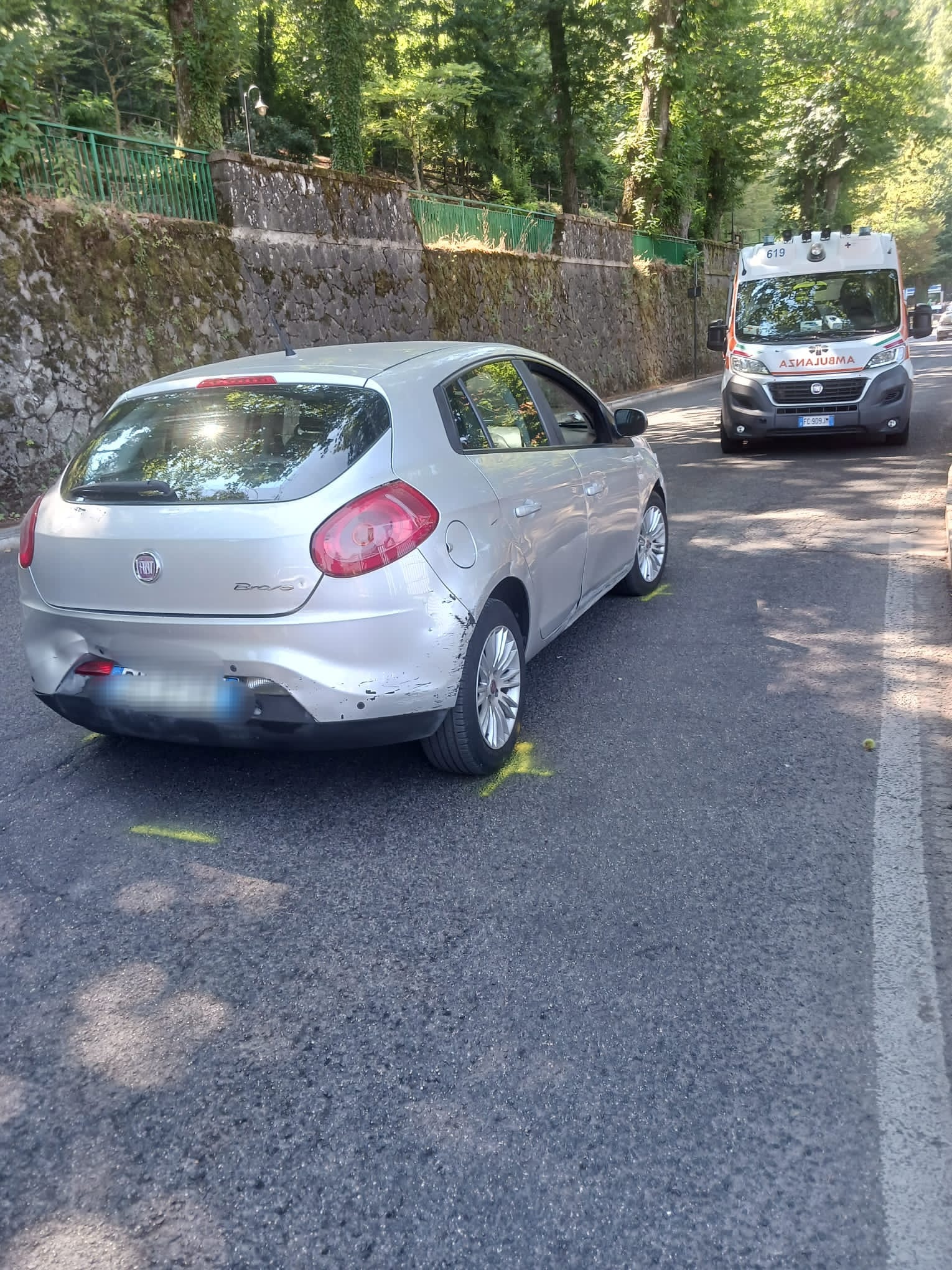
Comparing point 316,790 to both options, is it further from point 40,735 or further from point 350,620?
point 40,735

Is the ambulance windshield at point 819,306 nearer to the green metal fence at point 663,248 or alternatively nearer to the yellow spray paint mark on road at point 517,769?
the yellow spray paint mark on road at point 517,769

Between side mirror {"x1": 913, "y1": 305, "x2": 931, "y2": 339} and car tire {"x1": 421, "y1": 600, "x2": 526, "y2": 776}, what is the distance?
10.3 metres

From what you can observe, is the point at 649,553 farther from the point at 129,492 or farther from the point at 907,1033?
the point at 907,1033

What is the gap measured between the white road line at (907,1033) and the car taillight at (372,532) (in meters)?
1.86

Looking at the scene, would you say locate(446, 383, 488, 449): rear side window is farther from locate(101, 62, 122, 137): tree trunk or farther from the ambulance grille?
locate(101, 62, 122, 137): tree trunk

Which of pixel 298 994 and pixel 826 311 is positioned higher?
pixel 826 311

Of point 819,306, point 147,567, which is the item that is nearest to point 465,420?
point 147,567

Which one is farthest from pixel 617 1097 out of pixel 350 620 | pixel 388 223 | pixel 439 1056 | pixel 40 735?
pixel 388 223

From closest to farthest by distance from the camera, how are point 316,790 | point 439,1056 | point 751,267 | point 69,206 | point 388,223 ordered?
point 439,1056 → point 316,790 → point 69,206 → point 751,267 → point 388,223

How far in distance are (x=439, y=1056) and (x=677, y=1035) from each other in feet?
1.92

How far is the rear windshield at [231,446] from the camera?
339 cm

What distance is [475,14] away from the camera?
31.6 m

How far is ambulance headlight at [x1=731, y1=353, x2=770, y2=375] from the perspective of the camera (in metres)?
11.4

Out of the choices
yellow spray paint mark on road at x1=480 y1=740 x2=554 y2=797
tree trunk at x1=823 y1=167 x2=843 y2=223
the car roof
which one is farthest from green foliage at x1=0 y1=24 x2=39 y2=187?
tree trunk at x1=823 y1=167 x2=843 y2=223
